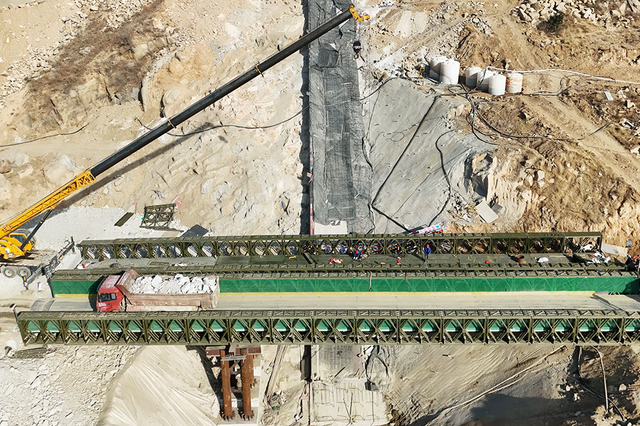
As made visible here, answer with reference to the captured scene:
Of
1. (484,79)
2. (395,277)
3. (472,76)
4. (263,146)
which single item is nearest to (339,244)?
(395,277)

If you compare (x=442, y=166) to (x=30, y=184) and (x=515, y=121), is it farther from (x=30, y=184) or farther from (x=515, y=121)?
(x=30, y=184)

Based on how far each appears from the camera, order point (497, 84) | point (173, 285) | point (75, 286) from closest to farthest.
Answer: point (173, 285) < point (75, 286) < point (497, 84)

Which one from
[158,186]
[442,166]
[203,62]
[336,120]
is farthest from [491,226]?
[203,62]

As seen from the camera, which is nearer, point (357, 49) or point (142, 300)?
point (142, 300)

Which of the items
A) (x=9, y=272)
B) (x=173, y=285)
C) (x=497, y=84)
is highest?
(x=497, y=84)

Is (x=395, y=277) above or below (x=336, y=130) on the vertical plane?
below

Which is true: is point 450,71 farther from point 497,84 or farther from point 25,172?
point 25,172

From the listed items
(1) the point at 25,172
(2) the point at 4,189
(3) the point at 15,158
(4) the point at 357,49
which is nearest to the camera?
(2) the point at 4,189
